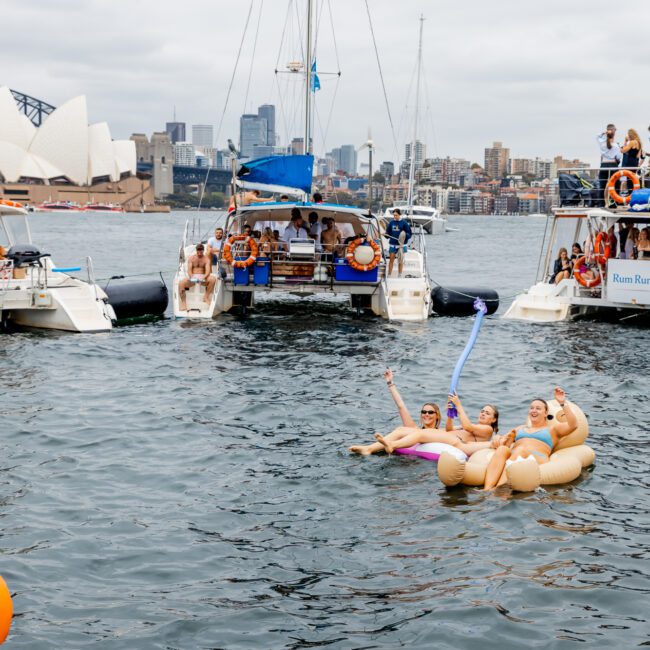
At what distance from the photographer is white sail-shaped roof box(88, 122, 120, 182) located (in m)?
126

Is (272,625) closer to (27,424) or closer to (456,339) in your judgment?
(27,424)

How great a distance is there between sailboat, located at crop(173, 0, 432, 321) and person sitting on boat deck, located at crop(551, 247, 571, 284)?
9.41 ft

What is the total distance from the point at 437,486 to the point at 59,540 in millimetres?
3694

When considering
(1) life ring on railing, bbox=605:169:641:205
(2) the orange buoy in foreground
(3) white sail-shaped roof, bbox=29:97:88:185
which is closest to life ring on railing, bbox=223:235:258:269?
(1) life ring on railing, bbox=605:169:641:205

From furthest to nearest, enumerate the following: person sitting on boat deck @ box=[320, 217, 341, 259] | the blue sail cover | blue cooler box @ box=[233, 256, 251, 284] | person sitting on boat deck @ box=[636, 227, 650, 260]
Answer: the blue sail cover < person sitting on boat deck @ box=[320, 217, 341, 259] < blue cooler box @ box=[233, 256, 251, 284] < person sitting on boat deck @ box=[636, 227, 650, 260]

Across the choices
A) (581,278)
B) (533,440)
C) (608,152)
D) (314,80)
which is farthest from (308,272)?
(533,440)

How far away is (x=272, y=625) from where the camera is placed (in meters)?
7.16

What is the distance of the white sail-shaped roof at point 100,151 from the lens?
126 m

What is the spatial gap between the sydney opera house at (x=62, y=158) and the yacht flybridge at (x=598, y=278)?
9105 cm

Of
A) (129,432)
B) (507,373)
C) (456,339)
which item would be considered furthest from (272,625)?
(456,339)

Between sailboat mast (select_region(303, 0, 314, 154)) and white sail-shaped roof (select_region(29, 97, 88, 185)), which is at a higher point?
white sail-shaped roof (select_region(29, 97, 88, 185))

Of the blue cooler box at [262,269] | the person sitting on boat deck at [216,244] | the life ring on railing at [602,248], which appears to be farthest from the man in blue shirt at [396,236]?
the life ring on railing at [602,248]

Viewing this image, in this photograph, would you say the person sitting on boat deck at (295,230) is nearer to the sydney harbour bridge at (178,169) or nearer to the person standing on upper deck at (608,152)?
the person standing on upper deck at (608,152)

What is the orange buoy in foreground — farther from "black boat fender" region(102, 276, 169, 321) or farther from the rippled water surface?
"black boat fender" region(102, 276, 169, 321)
